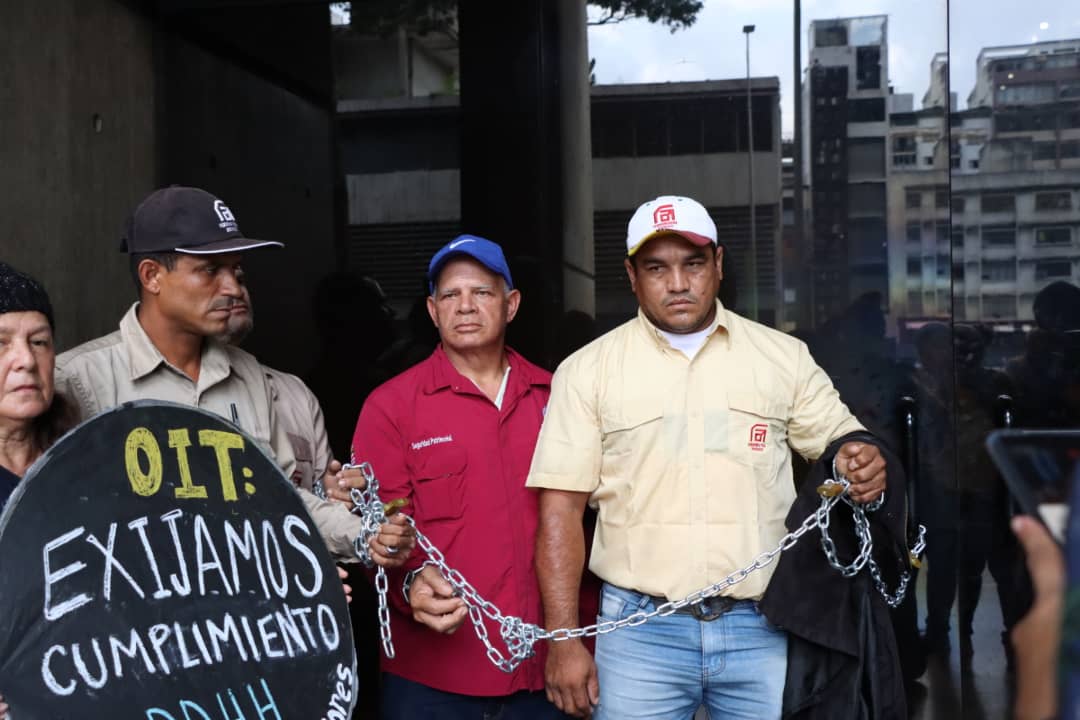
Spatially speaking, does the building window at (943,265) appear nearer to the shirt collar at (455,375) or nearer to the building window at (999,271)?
the building window at (999,271)

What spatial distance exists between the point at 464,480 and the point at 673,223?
32.2 inches

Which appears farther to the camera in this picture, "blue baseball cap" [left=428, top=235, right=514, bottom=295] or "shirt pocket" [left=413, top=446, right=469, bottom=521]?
"blue baseball cap" [left=428, top=235, right=514, bottom=295]

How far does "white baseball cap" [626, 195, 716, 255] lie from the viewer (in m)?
2.98

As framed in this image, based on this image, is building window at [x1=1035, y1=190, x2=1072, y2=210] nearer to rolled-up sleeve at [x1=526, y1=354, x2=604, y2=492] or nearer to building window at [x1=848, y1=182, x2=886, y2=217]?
building window at [x1=848, y1=182, x2=886, y2=217]

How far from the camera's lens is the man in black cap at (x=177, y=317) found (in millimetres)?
2979

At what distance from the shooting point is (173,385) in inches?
120

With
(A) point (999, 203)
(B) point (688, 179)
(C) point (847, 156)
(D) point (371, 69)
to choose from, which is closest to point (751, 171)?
(B) point (688, 179)

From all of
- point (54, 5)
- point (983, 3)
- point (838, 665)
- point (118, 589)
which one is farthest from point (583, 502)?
point (54, 5)

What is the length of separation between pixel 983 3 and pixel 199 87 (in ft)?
9.87

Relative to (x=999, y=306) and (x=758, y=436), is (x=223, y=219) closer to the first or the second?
(x=758, y=436)

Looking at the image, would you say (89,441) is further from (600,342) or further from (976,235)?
(976,235)

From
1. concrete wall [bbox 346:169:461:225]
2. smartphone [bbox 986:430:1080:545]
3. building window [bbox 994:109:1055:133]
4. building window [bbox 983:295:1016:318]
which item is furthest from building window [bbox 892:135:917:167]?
smartphone [bbox 986:430:1080:545]

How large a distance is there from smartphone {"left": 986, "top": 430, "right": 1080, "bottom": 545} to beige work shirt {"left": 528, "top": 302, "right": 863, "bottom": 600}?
1.67 m

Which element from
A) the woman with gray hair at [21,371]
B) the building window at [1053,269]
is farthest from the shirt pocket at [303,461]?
the building window at [1053,269]
